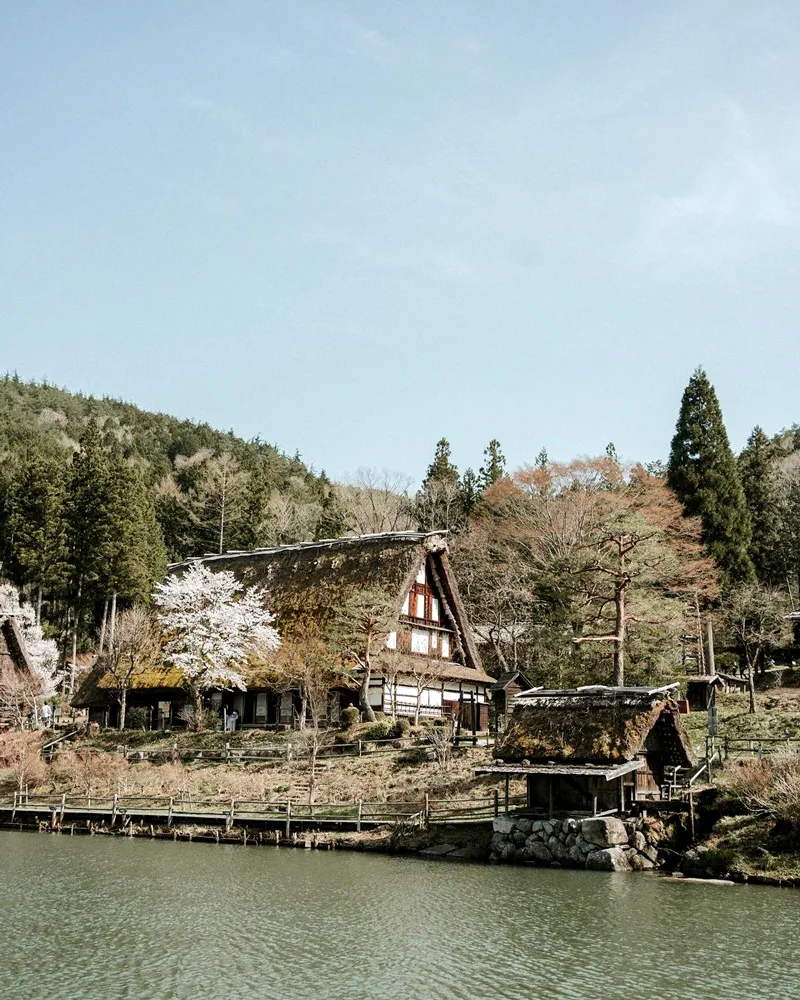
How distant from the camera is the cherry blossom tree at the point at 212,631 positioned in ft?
134

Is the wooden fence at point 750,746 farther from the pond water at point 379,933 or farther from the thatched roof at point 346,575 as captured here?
the thatched roof at point 346,575

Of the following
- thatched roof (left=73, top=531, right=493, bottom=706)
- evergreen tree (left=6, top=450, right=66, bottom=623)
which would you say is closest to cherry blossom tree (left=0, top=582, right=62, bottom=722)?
evergreen tree (left=6, top=450, right=66, bottom=623)

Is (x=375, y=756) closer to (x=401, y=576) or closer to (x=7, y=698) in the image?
(x=401, y=576)

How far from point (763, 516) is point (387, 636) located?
29.0m

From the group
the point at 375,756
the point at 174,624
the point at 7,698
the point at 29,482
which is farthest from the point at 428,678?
the point at 29,482

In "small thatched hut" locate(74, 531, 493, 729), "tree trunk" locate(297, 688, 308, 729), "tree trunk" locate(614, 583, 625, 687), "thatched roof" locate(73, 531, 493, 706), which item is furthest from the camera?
"thatched roof" locate(73, 531, 493, 706)

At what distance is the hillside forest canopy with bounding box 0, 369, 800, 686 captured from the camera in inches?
1624

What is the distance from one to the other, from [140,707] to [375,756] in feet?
51.8

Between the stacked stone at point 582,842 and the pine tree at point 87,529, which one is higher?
the pine tree at point 87,529

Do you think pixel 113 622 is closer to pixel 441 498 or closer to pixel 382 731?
pixel 382 731

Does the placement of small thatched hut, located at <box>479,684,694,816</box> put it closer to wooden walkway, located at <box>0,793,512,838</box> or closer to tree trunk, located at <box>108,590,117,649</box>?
wooden walkway, located at <box>0,793,512,838</box>

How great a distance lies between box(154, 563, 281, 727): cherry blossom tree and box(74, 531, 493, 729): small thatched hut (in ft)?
4.14

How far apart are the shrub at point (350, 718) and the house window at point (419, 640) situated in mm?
5891

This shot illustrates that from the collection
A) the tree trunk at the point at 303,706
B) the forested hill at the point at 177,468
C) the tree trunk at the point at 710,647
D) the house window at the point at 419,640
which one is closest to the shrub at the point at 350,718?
the tree trunk at the point at 303,706
